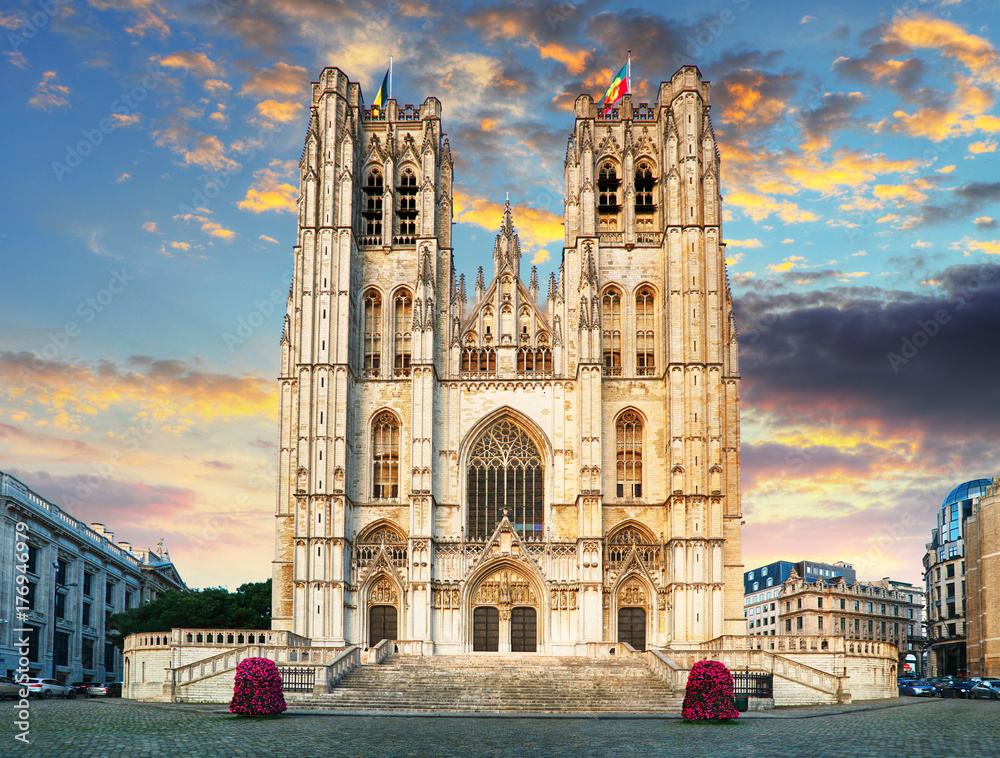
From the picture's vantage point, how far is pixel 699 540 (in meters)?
50.6

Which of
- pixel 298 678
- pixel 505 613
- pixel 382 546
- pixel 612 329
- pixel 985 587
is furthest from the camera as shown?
pixel 985 587

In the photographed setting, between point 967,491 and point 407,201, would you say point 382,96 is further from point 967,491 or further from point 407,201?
point 967,491

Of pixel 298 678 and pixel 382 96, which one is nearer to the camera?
pixel 298 678

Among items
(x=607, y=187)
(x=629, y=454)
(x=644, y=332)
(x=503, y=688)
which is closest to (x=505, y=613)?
(x=629, y=454)

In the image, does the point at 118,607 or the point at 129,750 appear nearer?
the point at 129,750

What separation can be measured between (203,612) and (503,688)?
2693 cm

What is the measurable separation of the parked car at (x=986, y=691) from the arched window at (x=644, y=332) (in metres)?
22.4

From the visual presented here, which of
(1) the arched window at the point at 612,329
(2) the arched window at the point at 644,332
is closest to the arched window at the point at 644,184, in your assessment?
(2) the arched window at the point at 644,332

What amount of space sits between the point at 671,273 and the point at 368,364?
1708cm

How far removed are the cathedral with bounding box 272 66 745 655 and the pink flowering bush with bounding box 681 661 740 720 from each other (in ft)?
69.3

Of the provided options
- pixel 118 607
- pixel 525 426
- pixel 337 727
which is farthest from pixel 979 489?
pixel 337 727

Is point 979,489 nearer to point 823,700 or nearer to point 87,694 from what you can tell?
point 823,700

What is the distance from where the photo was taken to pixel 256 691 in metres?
29.0

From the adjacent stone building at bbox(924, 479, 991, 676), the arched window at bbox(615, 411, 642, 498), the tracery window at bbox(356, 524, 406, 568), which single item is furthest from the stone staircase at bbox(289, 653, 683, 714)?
the adjacent stone building at bbox(924, 479, 991, 676)
